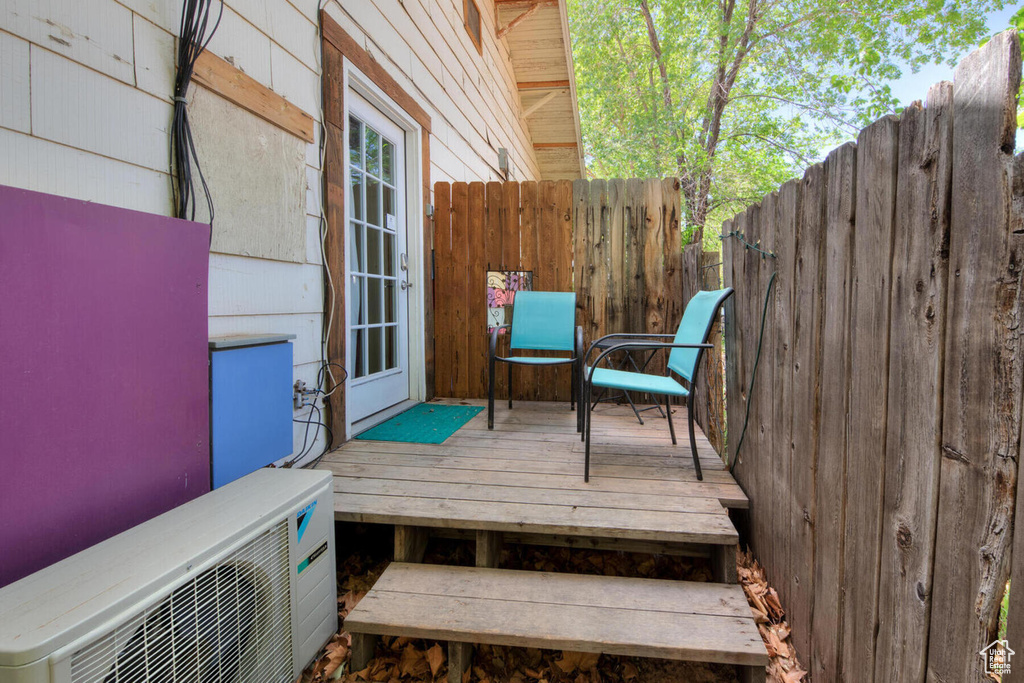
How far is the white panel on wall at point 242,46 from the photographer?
1.76m

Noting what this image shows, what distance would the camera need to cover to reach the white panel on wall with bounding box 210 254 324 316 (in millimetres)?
1755

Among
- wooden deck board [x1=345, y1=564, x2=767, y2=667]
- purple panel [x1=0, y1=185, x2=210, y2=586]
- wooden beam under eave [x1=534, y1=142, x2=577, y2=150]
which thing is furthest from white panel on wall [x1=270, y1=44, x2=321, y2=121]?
wooden beam under eave [x1=534, y1=142, x2=577, y2=150]

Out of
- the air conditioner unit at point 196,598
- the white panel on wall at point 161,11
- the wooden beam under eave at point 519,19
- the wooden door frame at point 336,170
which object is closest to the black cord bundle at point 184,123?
the white panel on wall at point 161,11

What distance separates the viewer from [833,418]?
1280 mm

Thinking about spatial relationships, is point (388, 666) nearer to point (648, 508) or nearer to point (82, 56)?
point (648, 508)

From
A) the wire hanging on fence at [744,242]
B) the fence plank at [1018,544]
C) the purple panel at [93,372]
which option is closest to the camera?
the fence plank at [1018,544]

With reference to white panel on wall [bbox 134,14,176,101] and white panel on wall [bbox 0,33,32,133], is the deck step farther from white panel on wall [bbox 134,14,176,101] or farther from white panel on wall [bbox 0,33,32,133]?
white panel on wall [bbox 134,14,176,101]

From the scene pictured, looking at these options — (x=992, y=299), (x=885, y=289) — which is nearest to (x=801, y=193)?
(x=885, y=289)

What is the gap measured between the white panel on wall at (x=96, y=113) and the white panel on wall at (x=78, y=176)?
0.03 metres

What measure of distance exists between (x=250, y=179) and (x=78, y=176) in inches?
25.3

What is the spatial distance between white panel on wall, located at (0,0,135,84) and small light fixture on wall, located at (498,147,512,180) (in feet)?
16.8

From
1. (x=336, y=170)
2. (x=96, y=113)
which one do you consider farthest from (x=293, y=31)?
(x=96, y=113)

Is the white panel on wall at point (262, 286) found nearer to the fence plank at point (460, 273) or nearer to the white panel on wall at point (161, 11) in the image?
the white panel on wall at point (161, 11)

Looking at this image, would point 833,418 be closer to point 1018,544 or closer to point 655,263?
point 1018,544
